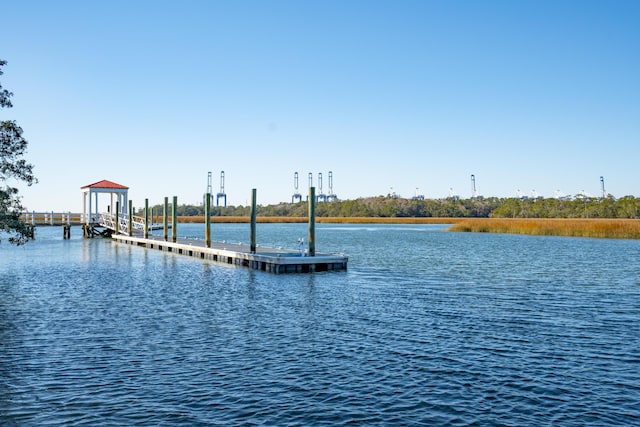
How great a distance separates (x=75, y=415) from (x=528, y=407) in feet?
25.6

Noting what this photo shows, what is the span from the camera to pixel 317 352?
13961mm

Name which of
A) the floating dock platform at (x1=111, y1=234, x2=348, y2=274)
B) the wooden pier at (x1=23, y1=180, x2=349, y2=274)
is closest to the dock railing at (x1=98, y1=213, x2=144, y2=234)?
the wooden pier at (x1=23, y1=180, x2=349, y2=274)

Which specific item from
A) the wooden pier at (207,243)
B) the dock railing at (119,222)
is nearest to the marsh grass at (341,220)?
the wooden pier at (207,243)

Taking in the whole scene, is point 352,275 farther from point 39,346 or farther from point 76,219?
point 76,219

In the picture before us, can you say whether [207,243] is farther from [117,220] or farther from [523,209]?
[523,209]

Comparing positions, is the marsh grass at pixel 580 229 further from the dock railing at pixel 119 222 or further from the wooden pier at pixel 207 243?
the dock railing at pixel 119 222

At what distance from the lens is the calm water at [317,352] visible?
10.1 metres

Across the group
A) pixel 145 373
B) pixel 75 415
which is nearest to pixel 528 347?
pixel 145 373

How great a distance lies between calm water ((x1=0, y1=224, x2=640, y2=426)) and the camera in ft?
33.3

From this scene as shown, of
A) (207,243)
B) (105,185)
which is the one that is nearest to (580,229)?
(207,243)

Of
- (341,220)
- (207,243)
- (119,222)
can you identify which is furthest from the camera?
(341,220)

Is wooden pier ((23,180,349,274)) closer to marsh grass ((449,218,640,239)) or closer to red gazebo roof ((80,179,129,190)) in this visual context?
red gazebo roof ((80,179,129,190))

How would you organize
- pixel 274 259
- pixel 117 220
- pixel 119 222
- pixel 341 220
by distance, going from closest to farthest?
pixel 274 259, pixel 117 220, pixel 119 222, pixel 341 220

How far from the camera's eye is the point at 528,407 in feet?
34.1
